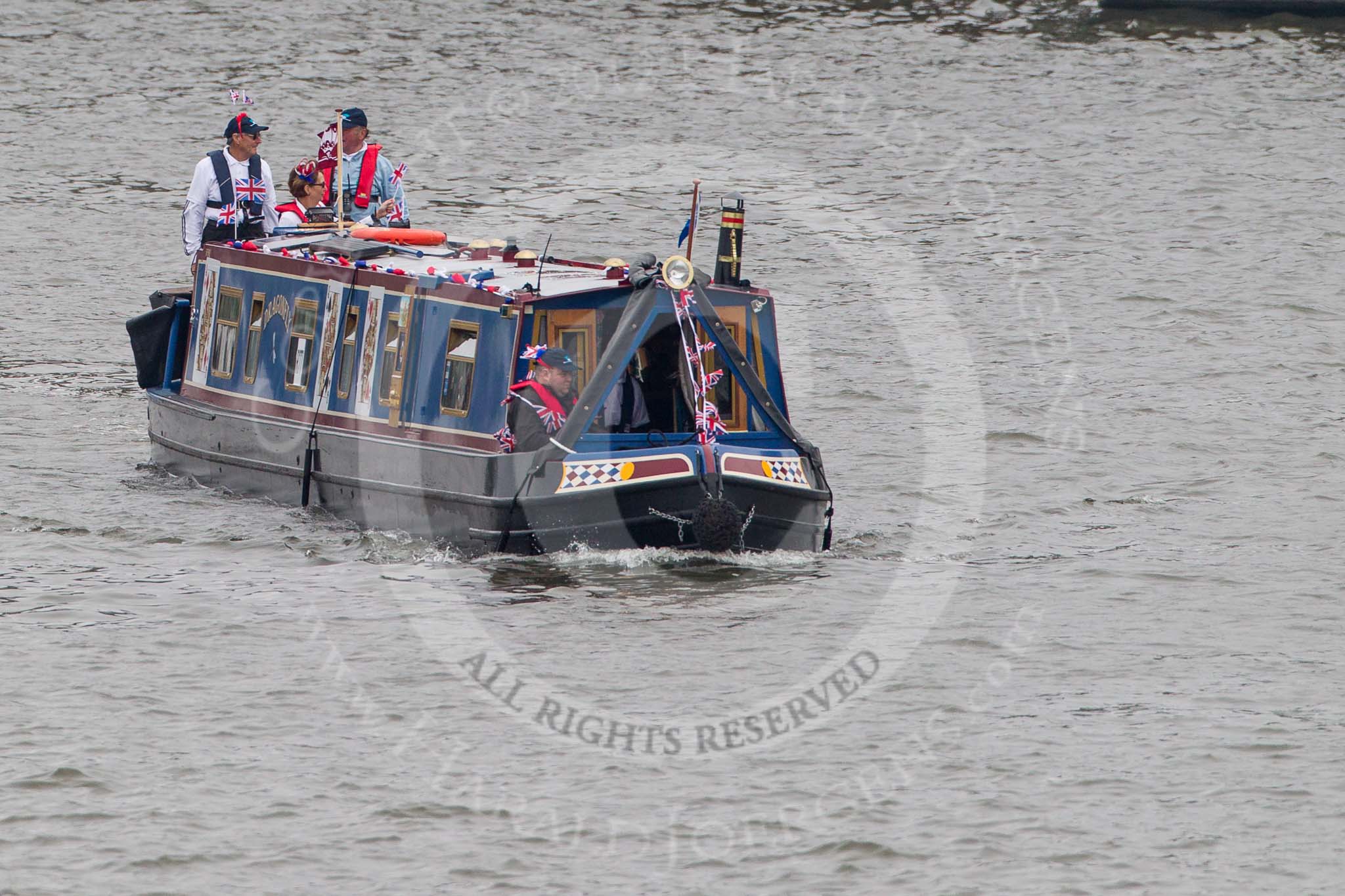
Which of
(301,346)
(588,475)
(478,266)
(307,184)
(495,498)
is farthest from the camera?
(307,184)

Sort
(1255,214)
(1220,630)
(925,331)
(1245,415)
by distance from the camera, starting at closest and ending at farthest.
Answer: (1220,630) → (1245,415) → (925,331) → (1255,214)

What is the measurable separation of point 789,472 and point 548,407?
6.15ft

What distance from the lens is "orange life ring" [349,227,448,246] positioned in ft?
58.2

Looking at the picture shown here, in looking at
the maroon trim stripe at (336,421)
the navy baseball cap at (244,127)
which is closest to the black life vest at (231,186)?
the navy baseball cap at (244,127)

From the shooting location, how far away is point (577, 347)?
1552cm

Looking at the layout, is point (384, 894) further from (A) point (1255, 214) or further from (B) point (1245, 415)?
(A) point (1255, 214)

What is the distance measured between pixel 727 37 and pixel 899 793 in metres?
27.3

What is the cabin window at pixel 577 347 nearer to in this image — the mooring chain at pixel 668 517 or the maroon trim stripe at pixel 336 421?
the maroon trim stripe at pixel 336 421

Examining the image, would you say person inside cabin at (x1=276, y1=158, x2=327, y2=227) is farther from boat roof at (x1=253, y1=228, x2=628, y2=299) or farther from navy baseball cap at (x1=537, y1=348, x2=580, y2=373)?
navy baseball cap at (x1=537, y1=348, x2=580, y2=373)

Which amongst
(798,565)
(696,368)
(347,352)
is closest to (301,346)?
(347,352)

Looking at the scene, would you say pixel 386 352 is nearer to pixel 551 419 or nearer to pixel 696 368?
pixel 551 419

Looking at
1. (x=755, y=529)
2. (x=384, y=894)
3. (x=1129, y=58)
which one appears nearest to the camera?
(x=384, y=894)

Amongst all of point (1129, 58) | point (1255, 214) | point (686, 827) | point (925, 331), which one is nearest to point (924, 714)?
point (686, 827)

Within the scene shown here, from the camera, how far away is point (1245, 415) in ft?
69.4
